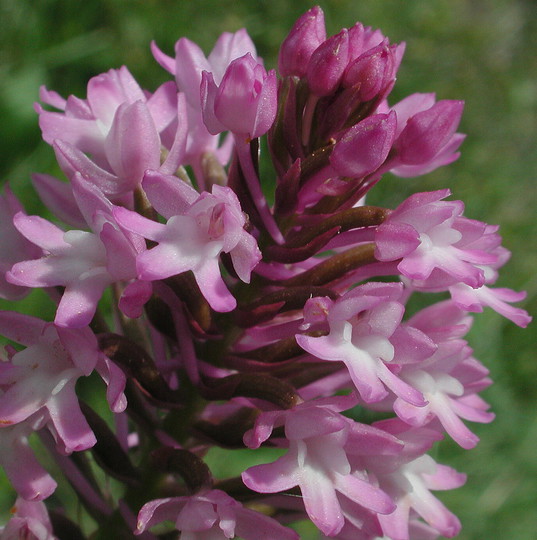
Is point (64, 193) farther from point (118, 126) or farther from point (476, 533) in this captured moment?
point (476, 533)

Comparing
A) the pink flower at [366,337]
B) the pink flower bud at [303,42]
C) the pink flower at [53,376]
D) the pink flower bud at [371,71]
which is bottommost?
the pink flower at [366,337]

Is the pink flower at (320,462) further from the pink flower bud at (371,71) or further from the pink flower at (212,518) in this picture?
the pink flower bud at (371,71)

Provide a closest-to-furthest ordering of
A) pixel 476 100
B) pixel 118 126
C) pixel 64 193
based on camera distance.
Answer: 1. pixel 118 126
2. pixel 64 193
3. pixel 476 100

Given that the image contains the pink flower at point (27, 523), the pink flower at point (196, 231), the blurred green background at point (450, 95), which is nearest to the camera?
the pink flower at point (196, 231)

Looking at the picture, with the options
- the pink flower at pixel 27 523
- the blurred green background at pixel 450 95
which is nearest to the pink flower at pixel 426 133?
the pink flower at pixel 27 523

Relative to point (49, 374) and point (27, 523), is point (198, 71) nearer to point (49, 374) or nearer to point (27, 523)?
point (49, 374)

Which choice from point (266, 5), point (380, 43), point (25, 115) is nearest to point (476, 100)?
point (266, 5)

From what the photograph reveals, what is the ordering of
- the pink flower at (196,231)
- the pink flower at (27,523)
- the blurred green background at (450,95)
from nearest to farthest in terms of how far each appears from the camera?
the pink flower at (196,231) → the pink flower at (27,523) → the blurred green background at (450,95)
